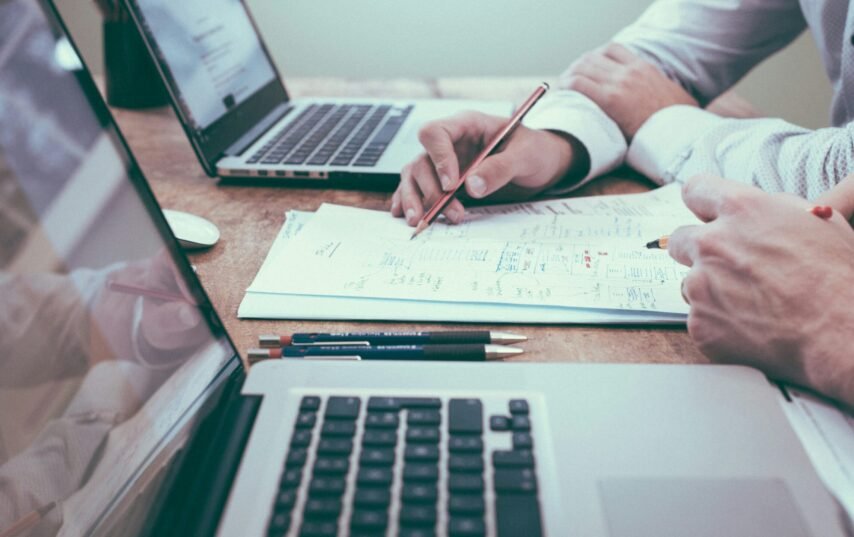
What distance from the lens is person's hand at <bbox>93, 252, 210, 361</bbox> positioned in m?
0.35

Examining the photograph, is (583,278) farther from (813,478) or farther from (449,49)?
(449,49)

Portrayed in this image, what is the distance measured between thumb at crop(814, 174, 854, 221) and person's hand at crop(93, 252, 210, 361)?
0.47m

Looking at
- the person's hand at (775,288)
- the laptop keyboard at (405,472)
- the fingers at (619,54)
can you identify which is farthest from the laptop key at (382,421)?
the fingers at (619,54)

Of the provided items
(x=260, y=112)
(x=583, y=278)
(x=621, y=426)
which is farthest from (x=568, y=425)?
(x=260, y=112)

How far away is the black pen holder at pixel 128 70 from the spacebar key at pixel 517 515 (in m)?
0.96

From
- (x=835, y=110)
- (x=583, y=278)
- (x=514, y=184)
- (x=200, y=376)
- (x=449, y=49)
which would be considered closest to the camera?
(x=200, y=376)

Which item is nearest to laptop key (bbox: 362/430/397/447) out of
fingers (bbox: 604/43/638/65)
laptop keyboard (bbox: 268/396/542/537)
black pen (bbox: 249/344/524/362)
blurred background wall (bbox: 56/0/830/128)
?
laptop keyboard (bbox: 268/396/542/537)

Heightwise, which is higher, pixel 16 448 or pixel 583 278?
pixel 16 448

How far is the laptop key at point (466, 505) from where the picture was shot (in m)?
0.32

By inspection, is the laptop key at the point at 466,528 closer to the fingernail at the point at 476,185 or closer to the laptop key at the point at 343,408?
the laptop key at the point at 343,408

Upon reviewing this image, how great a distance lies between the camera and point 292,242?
0.64 meters

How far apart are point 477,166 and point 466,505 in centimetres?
43

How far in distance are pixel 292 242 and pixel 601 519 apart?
0.41 metres

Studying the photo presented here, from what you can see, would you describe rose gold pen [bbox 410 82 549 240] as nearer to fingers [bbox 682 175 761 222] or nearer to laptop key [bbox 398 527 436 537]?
fingers [bbox 682 175 761 222]
